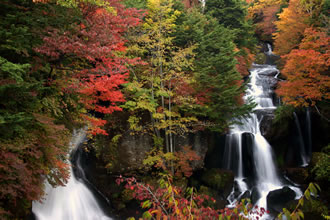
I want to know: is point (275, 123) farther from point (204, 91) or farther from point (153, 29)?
point (153, 29)

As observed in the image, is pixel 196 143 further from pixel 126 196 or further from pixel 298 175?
pixel 298 175

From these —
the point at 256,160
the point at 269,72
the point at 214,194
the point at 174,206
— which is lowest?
the point at 214,194

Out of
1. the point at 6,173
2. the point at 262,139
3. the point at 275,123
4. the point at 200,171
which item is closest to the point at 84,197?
the point at 6,173

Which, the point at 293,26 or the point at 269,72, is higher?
the point at 293,26

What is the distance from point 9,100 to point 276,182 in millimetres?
14383

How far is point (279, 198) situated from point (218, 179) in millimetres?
3310

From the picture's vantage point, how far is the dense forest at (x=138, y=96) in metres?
4.26

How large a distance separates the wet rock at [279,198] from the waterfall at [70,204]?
846 cm

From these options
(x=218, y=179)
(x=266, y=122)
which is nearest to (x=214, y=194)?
(x=218, y=179)

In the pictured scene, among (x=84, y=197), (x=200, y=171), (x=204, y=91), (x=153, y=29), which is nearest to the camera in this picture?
(x=84, y=197)

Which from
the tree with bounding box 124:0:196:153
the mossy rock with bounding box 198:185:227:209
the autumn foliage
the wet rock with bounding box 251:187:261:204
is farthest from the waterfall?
the wet rock with bounding box 251:187:261:204

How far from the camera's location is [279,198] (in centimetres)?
1121

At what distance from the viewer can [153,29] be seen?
34.3 feet

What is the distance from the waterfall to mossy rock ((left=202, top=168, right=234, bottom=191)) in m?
5.90
